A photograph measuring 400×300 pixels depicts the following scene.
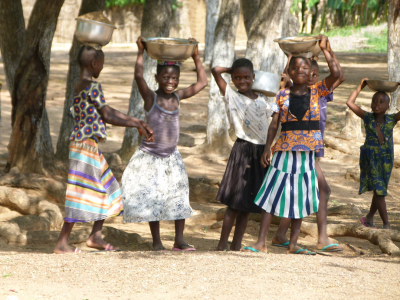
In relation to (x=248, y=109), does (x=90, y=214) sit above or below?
below

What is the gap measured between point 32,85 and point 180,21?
787 inches

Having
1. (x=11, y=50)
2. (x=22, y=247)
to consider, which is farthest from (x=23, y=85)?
(x=22, y=247)

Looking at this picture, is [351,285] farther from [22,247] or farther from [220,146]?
[220,146]

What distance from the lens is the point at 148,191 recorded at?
3986 mm

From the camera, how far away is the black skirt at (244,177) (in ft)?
13.4

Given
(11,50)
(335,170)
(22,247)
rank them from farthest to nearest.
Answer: (335,170) < (11,50) < (22,247)

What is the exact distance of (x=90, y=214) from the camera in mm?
3789

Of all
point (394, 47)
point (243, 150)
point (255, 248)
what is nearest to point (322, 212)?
point (255, 248)

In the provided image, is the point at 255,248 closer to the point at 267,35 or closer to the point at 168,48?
the point at 168,48

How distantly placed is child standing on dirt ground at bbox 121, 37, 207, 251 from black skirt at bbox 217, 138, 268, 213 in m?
0.37

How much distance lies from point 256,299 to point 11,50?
191 inches

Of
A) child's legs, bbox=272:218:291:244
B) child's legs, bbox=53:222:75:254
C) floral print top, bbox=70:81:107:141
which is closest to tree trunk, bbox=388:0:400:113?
child's legs, bbox=272:218:291:244

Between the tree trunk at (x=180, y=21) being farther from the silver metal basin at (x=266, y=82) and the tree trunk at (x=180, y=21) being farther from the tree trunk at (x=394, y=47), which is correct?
the silver metal basin at (x=266, y=82)

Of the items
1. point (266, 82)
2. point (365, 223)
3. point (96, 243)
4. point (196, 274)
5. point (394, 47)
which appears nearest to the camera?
point (196, 274)
